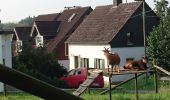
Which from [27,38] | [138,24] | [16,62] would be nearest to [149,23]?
[138,24]

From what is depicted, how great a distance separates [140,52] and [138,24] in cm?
280

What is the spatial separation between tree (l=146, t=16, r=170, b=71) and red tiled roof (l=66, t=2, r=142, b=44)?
5.10m

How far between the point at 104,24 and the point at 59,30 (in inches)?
508

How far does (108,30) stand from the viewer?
48906mm

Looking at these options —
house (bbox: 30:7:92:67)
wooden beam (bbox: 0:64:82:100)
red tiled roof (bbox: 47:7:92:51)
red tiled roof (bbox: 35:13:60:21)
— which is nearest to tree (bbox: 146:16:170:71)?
house (bbox: 30:7:92:67)

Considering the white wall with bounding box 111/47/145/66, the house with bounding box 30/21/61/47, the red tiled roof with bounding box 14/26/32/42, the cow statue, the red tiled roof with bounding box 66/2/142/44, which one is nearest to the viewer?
the cow statue

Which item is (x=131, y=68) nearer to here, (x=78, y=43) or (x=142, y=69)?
(x=142, y=69)

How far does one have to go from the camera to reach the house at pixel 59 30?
191 feet

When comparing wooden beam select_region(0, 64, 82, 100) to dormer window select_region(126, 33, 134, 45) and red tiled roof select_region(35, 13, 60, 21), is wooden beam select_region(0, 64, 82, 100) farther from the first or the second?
red tiled roof select_region(35, 13, 60, 21)

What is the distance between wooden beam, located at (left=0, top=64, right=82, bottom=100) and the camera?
5.78 feet

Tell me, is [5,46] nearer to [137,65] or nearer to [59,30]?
[137,65]

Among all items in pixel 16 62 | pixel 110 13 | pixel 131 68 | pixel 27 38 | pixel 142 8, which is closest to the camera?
pixel 131 68

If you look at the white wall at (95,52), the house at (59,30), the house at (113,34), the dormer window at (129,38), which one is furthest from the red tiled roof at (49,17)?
the dormer window at (129,38)

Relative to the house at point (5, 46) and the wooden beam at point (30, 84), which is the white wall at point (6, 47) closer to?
the house at point (5, 46)
